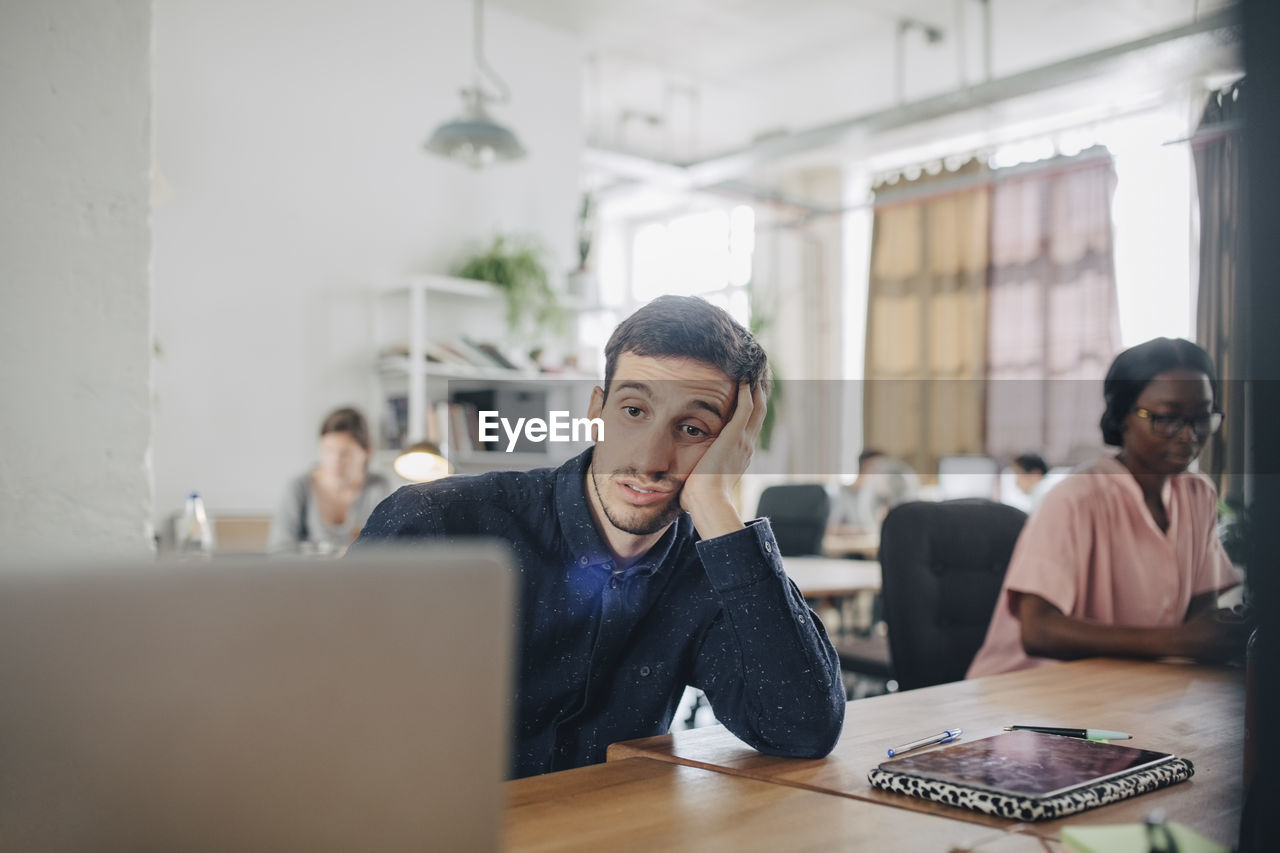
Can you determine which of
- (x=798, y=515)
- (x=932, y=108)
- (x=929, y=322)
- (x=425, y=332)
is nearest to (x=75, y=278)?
(x=425, y=332)

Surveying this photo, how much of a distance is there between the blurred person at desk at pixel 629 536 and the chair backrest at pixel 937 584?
95 cm

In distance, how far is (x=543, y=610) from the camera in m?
1.37

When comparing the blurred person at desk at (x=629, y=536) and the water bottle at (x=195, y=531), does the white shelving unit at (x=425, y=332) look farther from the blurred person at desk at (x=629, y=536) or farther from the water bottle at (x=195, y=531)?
the blurred person at desk at (x=629, y=536)

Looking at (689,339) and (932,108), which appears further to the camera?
(932,108)

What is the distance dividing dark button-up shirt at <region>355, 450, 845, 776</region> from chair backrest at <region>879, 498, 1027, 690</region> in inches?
37.1

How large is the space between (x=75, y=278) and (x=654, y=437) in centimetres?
120

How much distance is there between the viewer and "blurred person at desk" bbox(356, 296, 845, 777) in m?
1.36

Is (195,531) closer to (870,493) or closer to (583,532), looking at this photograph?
(583,532)

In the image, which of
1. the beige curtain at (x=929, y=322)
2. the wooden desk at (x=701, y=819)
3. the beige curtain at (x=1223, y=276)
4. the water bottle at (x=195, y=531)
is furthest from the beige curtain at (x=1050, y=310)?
the wooden desk at (x=701, y=819)

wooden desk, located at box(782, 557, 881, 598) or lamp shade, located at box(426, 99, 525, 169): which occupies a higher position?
lamp shade, located at box(426, 99, 525, 169)

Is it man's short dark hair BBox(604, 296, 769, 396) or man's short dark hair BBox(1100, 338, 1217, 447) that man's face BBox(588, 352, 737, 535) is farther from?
man's short dark hair BBox(1100, 338, 1217, 447)

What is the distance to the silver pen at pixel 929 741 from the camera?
1.20 metres

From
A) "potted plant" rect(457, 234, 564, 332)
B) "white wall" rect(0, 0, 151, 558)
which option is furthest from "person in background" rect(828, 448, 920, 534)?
"white wall" rect(0, 0, 151, 558)

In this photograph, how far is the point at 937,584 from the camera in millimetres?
2316
